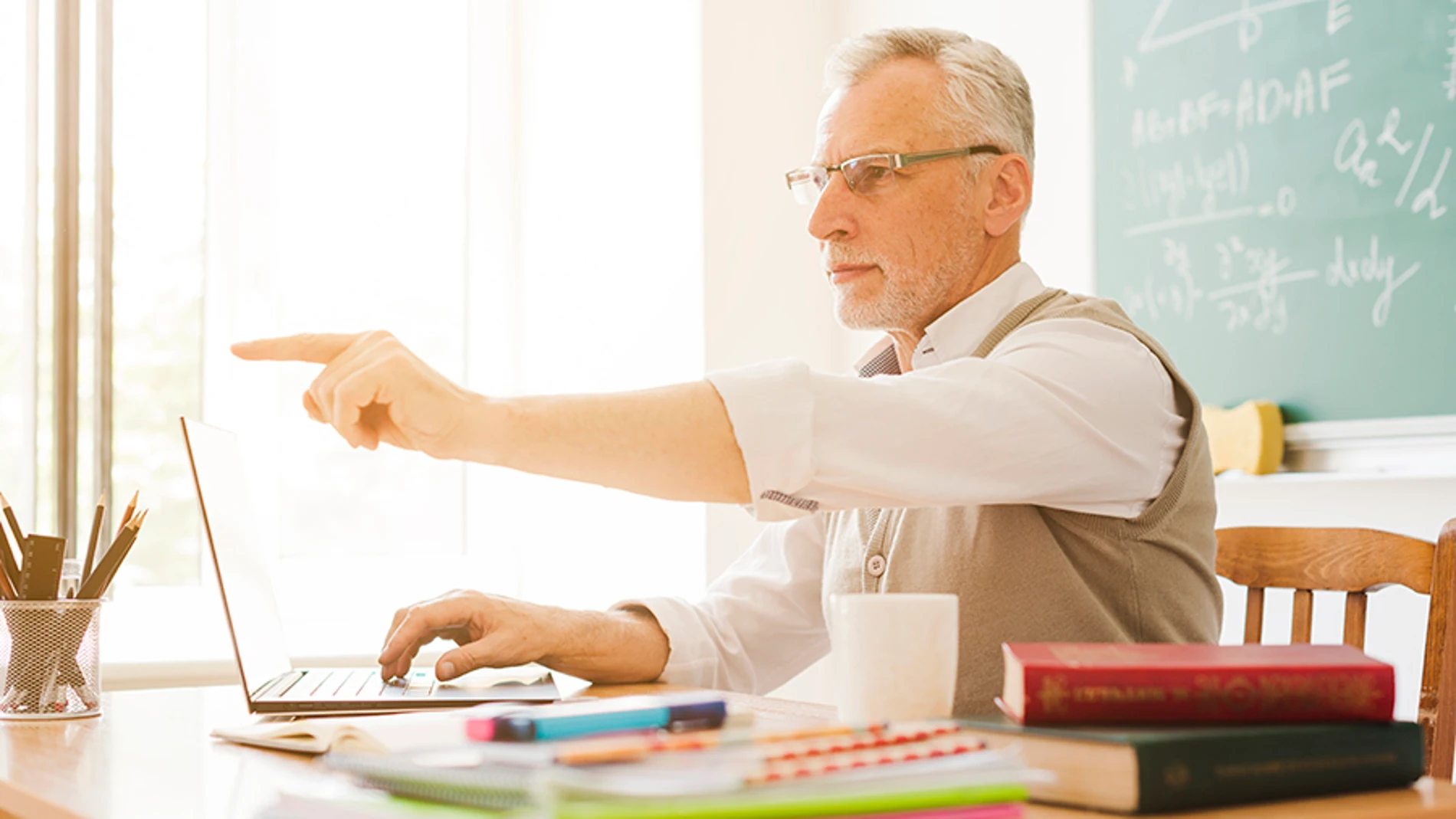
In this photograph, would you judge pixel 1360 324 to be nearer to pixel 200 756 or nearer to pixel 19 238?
pixel 200 756

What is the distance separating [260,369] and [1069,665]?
2.35 metres

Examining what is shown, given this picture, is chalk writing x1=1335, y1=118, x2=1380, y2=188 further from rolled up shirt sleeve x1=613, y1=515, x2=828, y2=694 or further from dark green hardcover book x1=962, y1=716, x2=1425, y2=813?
dark green hardcover book x1=962, y1=716, x2=1425, y2=813

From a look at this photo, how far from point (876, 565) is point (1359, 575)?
0.45 m

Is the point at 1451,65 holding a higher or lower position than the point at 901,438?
higher

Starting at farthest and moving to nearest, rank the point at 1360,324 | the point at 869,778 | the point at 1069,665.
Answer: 1. the point at 1360,324
2. the point at 1069,665
3. the point at 869,778

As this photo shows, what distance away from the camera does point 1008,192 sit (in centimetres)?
142

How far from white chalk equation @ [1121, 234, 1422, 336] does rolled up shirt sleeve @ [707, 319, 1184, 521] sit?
78 centimetres

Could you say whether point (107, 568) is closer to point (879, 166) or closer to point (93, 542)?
point (93, 542)

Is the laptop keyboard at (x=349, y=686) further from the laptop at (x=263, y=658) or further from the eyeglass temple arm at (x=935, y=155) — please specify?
the eyeglass temple arm at (x=935, y=155)

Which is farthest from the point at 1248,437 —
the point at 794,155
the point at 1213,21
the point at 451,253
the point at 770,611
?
the point at 451,253

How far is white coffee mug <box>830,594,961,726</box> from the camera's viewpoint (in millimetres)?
742

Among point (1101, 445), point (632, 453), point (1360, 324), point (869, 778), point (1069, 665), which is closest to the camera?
point (869, 778)

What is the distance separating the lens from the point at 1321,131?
187 centimetres

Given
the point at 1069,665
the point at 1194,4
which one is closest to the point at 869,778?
the point at 1069,665
